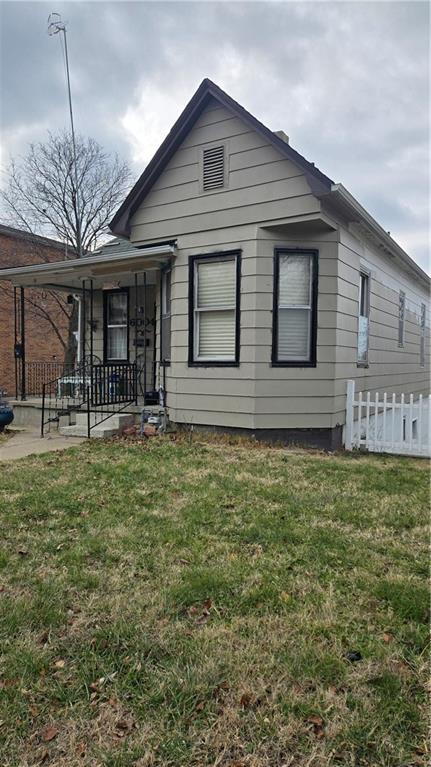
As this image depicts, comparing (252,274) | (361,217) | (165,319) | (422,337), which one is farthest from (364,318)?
(422,337)

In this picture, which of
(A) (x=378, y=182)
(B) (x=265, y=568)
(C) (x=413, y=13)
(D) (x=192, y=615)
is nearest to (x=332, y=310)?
(C) (x=413, y=13)

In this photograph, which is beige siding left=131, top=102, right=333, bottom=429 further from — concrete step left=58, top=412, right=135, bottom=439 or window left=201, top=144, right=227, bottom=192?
concrete step left=58, top=412, right=135, bottom=439

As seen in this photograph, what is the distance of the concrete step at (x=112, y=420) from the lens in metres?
8.66

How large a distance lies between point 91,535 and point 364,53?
1000 cm

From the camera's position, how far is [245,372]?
7.69 meters

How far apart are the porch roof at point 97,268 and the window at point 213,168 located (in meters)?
1.18

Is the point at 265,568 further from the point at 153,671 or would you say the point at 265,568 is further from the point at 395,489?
the point at 395,489

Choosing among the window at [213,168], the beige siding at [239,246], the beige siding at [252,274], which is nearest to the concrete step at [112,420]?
the beige siding at [252,274]

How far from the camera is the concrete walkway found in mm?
7268

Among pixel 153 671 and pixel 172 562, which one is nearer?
pixel 153 671

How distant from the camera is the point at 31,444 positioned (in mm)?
8070

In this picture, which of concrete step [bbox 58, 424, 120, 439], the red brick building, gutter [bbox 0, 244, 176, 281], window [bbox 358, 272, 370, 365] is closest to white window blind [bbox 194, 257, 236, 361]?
gutter [bbox 0, 244, 176, 281]

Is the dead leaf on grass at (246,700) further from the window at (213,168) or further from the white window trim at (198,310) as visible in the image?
the window at (213,168)

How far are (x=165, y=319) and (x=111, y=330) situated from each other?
8.16 ft
